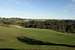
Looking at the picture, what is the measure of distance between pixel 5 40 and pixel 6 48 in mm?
8026

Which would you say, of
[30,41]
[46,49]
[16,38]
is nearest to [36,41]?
[30,41]

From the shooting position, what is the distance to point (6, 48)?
33344 mm

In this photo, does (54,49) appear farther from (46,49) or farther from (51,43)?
(51,43)

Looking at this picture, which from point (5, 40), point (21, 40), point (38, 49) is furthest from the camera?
point (21, 40)

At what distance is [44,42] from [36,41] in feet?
5.75

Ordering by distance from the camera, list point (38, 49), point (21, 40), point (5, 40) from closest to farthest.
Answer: point (38, 49), point (5, 40), point (21, 40)

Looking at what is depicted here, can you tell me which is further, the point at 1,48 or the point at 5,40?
the point at 5,40

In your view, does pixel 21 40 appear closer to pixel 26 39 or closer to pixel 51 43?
pixel 26 39

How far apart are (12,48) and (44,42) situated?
10.9 m

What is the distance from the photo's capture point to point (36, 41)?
43375 mm

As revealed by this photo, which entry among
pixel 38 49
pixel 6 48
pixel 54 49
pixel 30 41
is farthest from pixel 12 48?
pixel 30 41

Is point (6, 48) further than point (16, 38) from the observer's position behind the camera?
No

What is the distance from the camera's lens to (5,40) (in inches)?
1623

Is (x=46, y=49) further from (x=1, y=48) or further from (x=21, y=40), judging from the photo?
(x=21, y=40)
